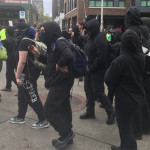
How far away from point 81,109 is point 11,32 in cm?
284

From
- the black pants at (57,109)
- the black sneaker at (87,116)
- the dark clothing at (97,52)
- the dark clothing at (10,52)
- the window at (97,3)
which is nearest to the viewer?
the black pants at (57,109)

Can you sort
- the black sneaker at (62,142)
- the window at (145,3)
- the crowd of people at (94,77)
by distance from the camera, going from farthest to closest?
the window at (145,3), the black sneaker at (62,142), the crowd of people at (94,77)

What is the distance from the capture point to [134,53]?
2730 mm

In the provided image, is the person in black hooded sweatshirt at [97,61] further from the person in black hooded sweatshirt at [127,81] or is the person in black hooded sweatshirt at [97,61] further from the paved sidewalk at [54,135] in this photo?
the person in black hooded sweatshirt at [127,81]

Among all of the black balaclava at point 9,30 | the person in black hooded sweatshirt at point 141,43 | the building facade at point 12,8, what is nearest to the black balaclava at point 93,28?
the person in black hooded sweatshirt at point 141,43

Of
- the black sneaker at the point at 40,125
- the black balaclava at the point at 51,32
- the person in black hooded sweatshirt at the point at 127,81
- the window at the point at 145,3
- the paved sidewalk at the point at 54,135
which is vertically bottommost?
the paved sidewalk at the point at 54,135

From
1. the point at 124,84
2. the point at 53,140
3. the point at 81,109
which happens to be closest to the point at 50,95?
the point at 53,140

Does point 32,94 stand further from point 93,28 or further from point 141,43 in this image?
Answer: point 141,43

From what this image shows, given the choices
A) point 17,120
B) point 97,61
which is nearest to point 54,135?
point 17,120

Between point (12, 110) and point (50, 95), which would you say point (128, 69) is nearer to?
point (50, 95)

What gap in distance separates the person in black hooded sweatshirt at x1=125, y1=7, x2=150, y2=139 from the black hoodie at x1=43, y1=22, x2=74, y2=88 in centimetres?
105

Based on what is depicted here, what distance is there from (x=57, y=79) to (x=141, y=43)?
54.8 inches

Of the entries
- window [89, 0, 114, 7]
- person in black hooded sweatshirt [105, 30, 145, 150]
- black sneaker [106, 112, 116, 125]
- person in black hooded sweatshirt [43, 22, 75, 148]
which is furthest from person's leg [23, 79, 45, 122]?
window [89, 0, 114, 7]

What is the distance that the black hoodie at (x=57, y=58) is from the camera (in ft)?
9.40
